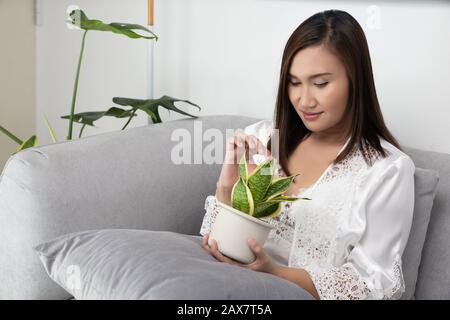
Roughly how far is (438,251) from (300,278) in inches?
13.5

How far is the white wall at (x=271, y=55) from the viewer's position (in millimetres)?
1773

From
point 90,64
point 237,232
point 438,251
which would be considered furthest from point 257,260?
point 90,64

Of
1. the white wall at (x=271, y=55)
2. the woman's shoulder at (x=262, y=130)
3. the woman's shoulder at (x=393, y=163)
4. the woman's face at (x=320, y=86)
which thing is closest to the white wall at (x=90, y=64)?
the white wall at (x=271, y=55)

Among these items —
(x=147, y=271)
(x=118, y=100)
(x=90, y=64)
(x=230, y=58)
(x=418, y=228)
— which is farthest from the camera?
(x=90, y=64)

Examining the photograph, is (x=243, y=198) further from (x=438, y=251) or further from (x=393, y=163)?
(x=438, y=251)

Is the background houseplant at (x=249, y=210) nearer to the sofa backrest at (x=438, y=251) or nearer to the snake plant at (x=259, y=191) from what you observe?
the snake plant at (x=259, y=191)

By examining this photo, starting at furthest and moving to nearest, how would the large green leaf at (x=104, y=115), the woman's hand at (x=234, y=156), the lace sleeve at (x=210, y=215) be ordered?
the large green leaf at (x=104, y=115), the lace sleeve at (x=210, y=215), the woman's hand at (x=234, y=156)

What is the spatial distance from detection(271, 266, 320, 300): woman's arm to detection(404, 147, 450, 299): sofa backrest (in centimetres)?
29

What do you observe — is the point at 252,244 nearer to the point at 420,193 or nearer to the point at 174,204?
the point at 420,193

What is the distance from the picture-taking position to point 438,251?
5.03 feet

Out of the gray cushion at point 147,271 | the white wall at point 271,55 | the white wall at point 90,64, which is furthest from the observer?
the white wall at point 90,64

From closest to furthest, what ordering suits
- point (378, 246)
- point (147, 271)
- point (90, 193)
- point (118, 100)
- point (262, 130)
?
point (147, 271)
point (378, 246)
point (90, 193)
point (262, 130)
point (118, 100)

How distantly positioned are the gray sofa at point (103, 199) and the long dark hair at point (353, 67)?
0.20 metres

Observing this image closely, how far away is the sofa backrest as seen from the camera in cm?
151
